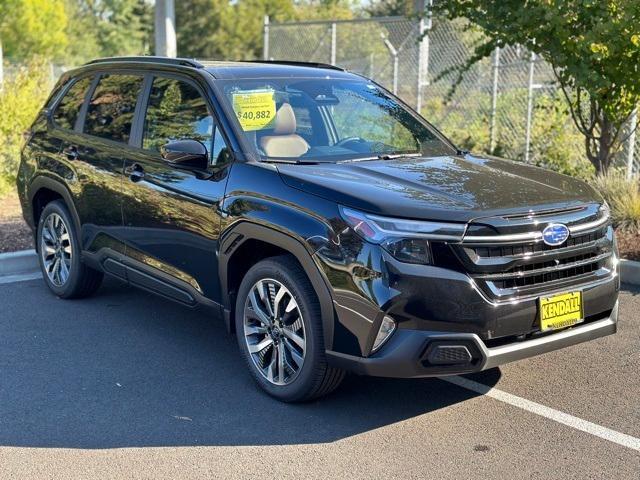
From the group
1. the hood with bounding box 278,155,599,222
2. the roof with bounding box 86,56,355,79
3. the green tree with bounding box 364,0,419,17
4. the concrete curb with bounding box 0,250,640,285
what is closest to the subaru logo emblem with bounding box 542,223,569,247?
the hood with bounding box 278,155,599,222

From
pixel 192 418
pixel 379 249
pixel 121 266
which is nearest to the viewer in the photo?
pixel 379 249

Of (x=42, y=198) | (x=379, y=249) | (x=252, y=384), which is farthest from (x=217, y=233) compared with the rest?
(x=42, y=198)

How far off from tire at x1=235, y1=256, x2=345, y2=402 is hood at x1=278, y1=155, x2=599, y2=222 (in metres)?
0.49

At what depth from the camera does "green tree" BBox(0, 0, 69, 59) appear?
40.2m

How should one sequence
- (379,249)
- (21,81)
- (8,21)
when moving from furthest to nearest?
(8,21)
(21,81)
(379,249)

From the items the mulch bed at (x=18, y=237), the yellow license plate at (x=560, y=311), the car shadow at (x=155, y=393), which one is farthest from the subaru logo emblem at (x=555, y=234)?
the mulch bed at (x=18, y=237)

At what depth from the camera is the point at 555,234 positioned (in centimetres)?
420

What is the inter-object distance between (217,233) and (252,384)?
0.92 m

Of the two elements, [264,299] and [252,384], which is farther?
[252,384]

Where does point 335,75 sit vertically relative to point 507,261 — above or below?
above

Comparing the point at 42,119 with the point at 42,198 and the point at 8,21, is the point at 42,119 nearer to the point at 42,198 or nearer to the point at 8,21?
the point at 42,198

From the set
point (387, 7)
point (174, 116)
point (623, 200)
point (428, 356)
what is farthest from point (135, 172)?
point (387, 7)

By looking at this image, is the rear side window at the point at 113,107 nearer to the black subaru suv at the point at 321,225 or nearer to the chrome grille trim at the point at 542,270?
the black subaru suv at the point at 321,225

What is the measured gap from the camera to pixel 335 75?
586 cm
